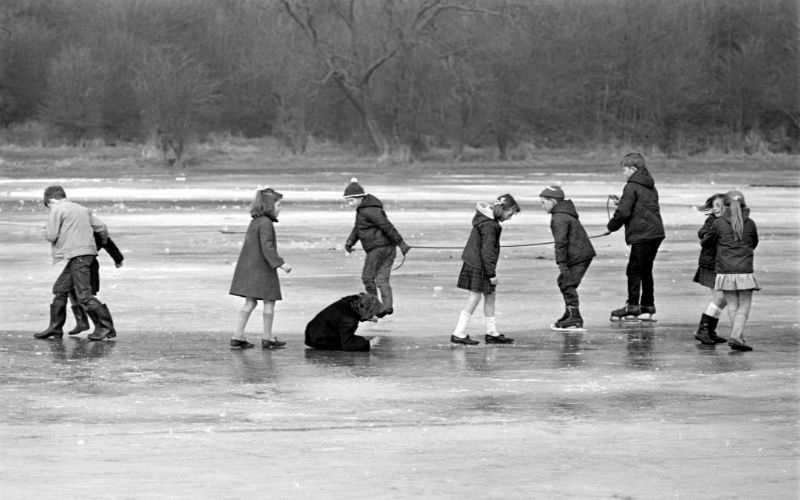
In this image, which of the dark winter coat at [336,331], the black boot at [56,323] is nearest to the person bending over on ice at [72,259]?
the black boot at [56,323]

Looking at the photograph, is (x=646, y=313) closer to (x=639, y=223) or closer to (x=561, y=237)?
(x=639, y=223)

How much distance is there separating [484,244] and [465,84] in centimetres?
A: 5874

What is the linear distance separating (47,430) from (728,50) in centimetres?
7479

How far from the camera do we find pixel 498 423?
10.2m

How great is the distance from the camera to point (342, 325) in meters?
13.8

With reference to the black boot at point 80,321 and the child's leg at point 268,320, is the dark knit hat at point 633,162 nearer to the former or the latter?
the child's leg at point 268,320

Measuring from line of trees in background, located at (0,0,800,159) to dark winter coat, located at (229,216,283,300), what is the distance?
56.4m

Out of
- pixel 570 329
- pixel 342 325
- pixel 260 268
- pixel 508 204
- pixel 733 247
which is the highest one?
pixel 508 204

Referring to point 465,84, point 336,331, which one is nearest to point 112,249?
point 336,331

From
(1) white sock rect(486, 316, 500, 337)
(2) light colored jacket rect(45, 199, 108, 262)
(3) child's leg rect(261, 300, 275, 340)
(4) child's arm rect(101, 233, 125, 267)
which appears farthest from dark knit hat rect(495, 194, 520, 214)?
(2) light colored jacket rect(45, 199, 108, 262)

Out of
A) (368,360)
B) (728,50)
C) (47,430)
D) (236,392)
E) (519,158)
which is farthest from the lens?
(728,50)

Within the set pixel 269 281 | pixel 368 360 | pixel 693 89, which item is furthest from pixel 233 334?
pixel 693 89

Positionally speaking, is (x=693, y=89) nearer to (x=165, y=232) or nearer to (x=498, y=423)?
(x=165, y=232)

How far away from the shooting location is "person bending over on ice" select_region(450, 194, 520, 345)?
14281 mm
